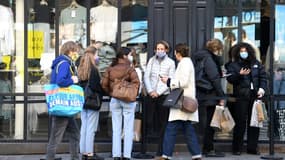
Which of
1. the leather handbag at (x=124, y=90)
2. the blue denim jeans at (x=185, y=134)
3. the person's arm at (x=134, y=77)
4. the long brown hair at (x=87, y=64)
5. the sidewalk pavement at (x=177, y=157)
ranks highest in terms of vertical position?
the long brown hair at (x=87, y=64)

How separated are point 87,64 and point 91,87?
36 centimetres

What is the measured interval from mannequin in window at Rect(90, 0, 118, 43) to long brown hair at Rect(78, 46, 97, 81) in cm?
124

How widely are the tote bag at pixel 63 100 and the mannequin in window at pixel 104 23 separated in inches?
82.5

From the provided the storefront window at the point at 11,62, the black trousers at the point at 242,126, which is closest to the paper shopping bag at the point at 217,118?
the black trousers at the point at 242,126

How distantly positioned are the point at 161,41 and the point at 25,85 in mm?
2498

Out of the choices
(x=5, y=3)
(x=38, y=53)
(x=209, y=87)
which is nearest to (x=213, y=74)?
(x=209, y=87)

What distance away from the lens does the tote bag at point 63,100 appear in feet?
27.6

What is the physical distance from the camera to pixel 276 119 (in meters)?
10.5

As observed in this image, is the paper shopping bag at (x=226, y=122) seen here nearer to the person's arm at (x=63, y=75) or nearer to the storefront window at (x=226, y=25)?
the storefront window at (x=226, y=25)

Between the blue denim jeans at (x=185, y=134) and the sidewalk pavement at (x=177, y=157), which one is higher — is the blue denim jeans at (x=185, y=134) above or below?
above

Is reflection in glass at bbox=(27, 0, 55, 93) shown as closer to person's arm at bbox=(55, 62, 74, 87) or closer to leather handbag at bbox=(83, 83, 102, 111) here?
leather handbag at bbox=(83, 83, 102, 111)

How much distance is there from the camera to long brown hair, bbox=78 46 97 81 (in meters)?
9.19

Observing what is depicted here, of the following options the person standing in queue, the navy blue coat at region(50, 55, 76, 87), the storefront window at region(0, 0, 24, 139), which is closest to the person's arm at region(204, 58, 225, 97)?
the person standing in queue

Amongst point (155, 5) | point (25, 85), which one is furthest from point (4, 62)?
point (155, 5)
